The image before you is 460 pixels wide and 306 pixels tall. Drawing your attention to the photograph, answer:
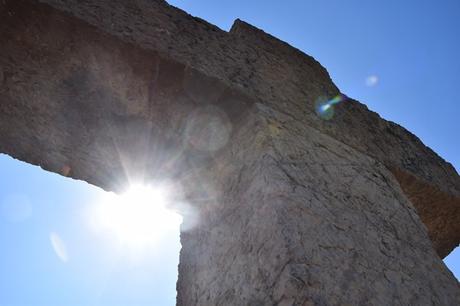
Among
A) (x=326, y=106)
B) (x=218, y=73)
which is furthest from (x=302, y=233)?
(x=326, y=106)

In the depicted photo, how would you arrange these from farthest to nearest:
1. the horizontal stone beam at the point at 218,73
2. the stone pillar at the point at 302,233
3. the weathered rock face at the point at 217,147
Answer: the horizontal stone beam at the point at 218,73 < the weathered rock face at the point at 217,147 < the stone pillar at the point at 302,233

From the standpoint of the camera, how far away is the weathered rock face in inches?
69.1

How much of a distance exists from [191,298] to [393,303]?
34.7 inches

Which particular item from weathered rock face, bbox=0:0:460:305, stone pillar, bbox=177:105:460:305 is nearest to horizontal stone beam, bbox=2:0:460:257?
weathered rock face, bbox=0:0:460:305

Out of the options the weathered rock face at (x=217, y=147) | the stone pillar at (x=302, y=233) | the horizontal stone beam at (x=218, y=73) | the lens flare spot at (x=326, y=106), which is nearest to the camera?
the stone pillar at (x=302, y=233)

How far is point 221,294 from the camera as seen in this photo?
5.97 feet

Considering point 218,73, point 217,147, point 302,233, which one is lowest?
point 302,233

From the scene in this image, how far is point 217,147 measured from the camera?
236 cm

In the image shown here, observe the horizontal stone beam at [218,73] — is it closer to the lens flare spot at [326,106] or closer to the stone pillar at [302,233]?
the lens flare spot at [326,106]

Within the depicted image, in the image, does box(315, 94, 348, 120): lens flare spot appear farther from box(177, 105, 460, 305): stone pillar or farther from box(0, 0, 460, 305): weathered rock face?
box(177, 105, 460, 305): stone pillar

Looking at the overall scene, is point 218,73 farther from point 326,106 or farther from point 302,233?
point 302,233

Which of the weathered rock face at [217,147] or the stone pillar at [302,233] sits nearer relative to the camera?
the stone pillar at [302,233]

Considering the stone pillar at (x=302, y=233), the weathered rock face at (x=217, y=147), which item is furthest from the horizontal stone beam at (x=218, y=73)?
the stone pillar at (x=302, y=233)

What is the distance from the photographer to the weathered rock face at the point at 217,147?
1755 mm
